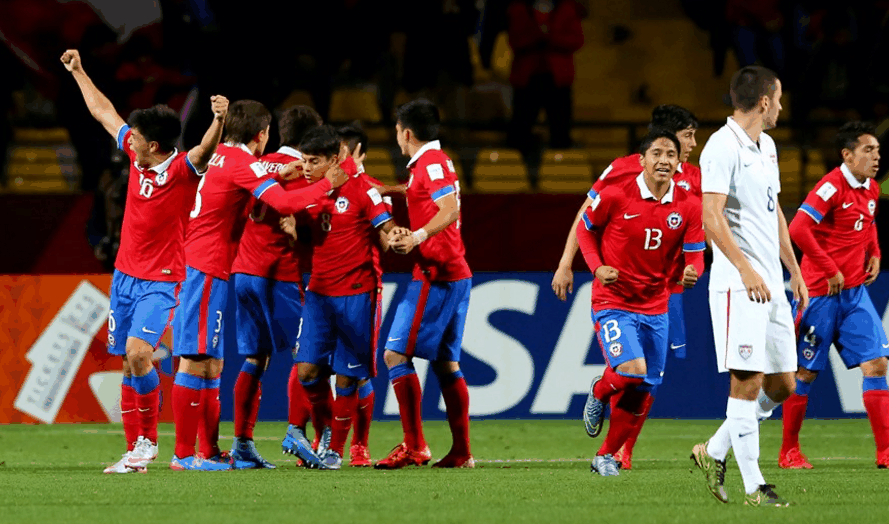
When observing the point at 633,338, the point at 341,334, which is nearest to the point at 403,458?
the point at 341,334

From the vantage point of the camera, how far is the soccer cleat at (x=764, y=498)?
21.3ft

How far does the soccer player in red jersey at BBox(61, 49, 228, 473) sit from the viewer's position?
26.7ft

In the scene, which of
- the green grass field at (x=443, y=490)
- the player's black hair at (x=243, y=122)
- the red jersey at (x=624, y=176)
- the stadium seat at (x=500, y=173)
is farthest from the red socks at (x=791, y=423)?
the stadium seat at (x=500, y=173)

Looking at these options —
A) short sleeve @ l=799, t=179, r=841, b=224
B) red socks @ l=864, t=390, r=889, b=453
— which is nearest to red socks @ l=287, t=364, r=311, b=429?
short sleeve @ l=799, t=179, r=841, b=224

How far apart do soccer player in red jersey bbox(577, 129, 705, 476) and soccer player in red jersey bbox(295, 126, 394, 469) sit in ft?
4.24

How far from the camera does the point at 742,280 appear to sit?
6352 millimetres

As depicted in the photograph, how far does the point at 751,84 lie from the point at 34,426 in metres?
7.44

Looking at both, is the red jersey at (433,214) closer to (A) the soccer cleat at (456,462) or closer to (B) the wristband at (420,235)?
(B) the wristband at (420,235)

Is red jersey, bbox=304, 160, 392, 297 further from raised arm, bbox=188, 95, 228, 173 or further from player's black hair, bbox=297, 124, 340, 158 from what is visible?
raised arm, bbox=188, 95, 228, 173

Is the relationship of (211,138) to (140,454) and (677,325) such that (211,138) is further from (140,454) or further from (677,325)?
(677,325)

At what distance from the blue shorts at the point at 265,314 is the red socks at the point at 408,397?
0.68m

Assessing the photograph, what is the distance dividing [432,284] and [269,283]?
1.02 m

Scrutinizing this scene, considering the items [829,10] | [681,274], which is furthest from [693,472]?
[829,10]

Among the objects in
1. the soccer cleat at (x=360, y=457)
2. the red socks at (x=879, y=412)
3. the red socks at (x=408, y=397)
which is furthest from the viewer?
the red socks at (x=879, y=412)
